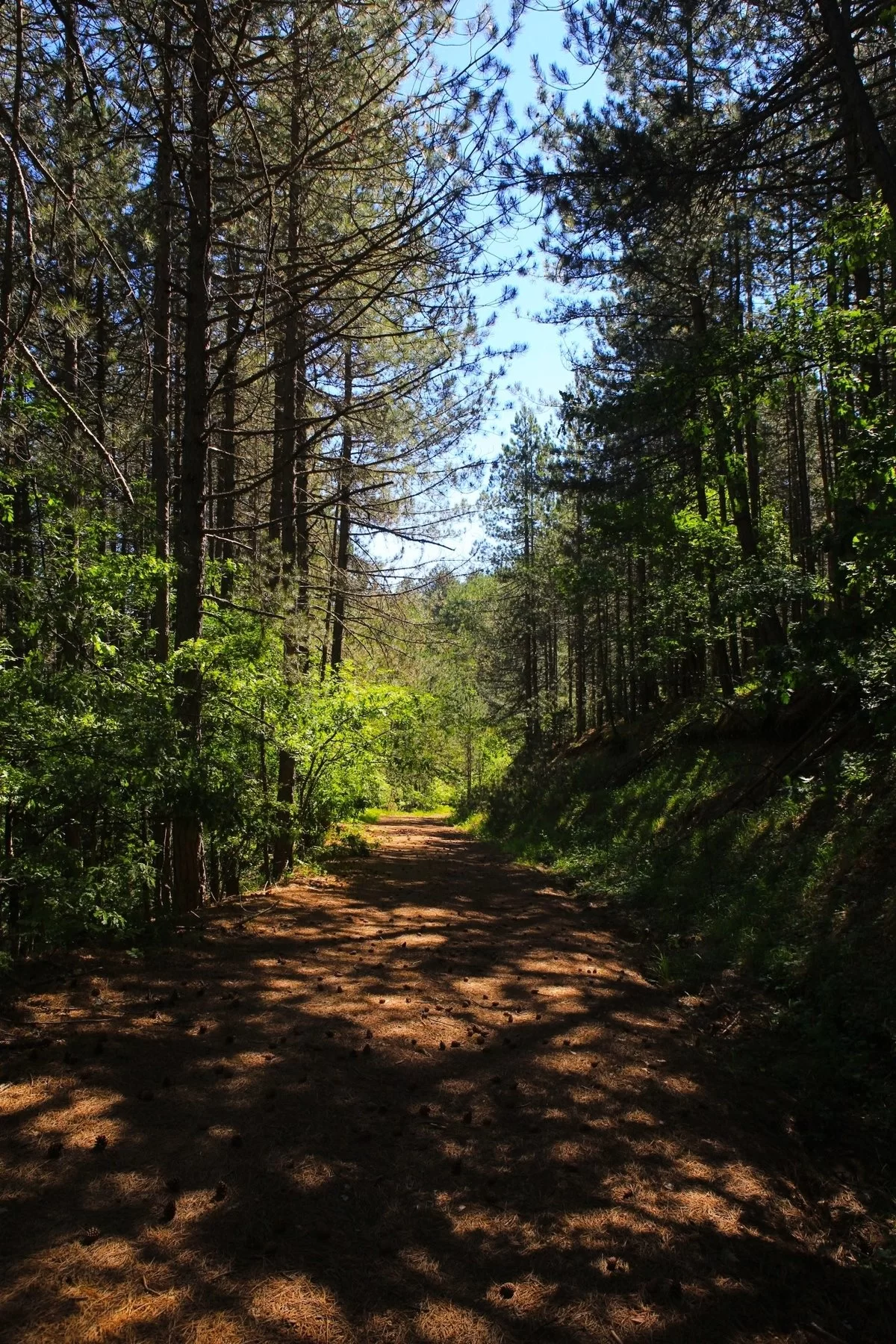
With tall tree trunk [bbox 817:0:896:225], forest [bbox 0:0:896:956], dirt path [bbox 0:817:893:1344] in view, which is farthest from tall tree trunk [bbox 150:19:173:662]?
→ tall tree trunk [bbox 817:0:896:225]

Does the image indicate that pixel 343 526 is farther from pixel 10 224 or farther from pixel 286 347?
pixel 10 224

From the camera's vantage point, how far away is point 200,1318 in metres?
2.29

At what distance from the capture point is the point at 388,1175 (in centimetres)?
319

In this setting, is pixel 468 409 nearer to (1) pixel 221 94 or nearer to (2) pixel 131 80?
(1) pixel 221 94

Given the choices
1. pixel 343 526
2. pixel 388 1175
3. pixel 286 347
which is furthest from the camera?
pixel 343 526

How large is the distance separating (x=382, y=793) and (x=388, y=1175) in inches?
373

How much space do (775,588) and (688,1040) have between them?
20.2 ft

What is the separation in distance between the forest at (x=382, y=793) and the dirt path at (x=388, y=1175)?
22 mm

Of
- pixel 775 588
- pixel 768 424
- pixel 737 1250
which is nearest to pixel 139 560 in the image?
pixel 737 1250

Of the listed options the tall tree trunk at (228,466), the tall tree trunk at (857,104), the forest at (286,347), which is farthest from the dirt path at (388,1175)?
the tall tree trunk at (857,104)

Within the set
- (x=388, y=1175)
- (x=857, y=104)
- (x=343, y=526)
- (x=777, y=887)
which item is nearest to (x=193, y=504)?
(x=388, y=1175)

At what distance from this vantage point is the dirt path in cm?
242

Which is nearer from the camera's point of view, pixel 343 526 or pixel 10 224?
pixel 10 224

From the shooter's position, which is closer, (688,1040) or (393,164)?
(688,1040)
